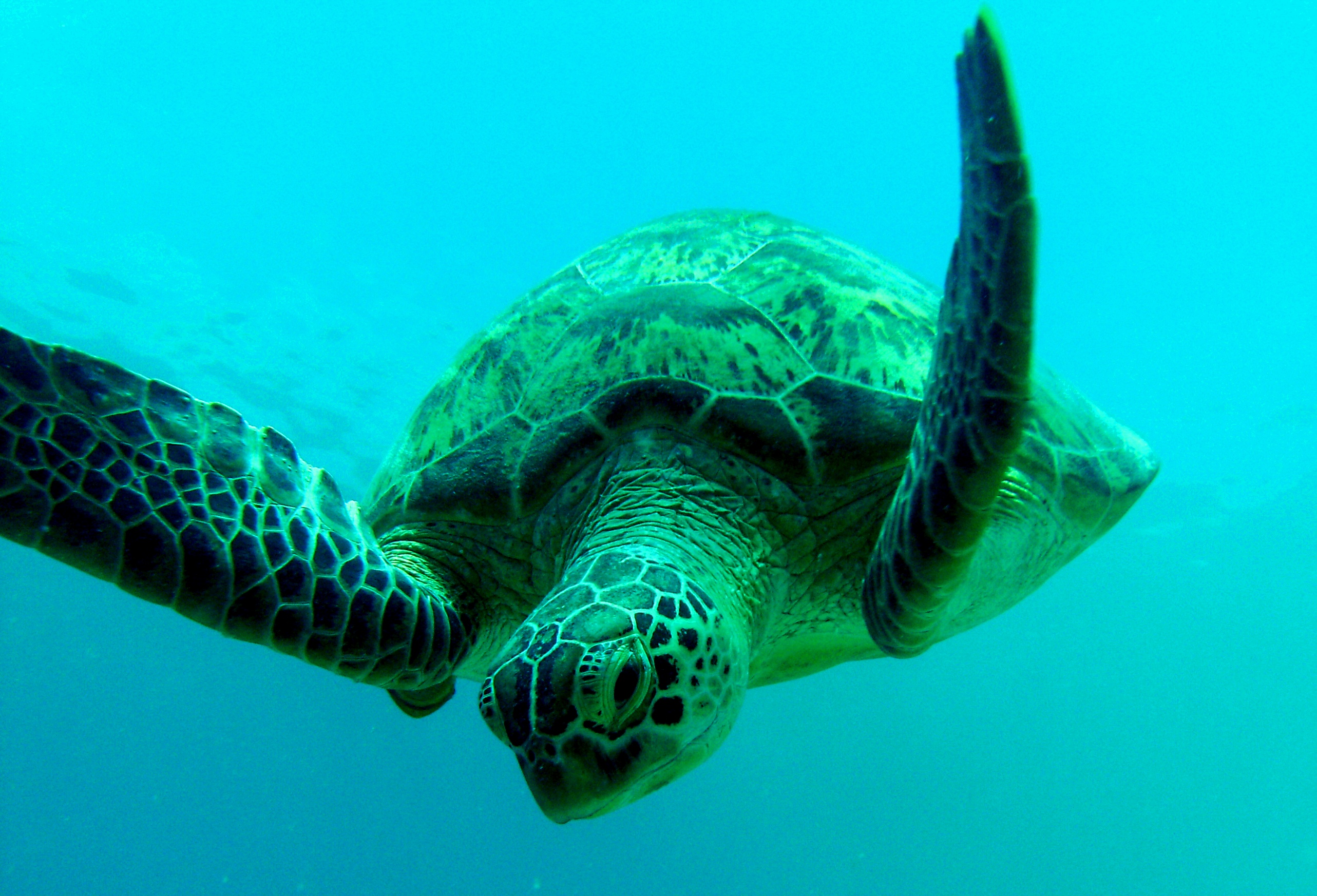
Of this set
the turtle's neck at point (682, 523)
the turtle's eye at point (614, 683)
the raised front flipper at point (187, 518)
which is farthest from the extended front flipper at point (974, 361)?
the raised front flipper at point (187, 518)

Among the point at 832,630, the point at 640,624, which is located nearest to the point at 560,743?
the point at 640,624

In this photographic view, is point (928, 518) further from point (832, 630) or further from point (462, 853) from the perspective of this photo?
point (462, 853)

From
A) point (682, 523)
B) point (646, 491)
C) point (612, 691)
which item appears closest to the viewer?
point (612, 691)

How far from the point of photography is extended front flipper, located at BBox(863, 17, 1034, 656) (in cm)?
135

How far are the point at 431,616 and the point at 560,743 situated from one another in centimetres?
98

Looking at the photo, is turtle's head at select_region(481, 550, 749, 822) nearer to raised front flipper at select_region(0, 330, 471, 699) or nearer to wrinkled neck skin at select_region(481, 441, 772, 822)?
wrinkled neck skin at select_region(481, 441, 772, 822)

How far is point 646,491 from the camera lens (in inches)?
94.9

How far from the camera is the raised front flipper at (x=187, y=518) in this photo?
183 cm

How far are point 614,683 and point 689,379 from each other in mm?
1238

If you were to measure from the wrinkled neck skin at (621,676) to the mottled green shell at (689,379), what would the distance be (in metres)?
0.51

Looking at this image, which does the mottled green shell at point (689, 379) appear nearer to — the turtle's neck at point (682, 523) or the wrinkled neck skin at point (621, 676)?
the turtle's neck at point (682, 523)

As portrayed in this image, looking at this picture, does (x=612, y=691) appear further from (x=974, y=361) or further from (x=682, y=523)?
(x=974, y=361)

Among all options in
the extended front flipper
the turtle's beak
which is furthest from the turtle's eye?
the extended front flipper

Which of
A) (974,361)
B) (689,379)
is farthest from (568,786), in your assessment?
(689,379)
